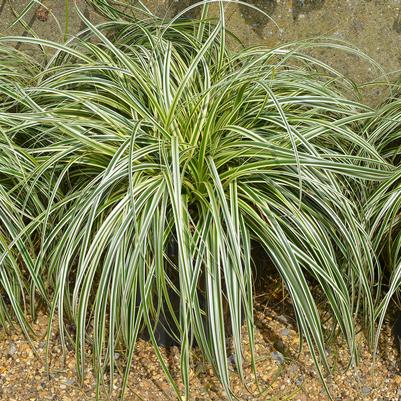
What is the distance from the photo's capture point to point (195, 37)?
97.3 inches

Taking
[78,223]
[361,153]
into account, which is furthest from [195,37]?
[78,223]

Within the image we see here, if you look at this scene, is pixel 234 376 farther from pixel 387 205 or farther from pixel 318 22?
pixel 318 22

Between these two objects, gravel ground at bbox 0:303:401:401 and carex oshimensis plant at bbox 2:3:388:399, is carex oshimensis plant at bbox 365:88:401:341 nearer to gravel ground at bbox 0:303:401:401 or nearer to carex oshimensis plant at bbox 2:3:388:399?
carex oshimensis plant at bbox 2:3:388:399

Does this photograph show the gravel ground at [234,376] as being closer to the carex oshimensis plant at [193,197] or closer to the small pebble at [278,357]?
the small pebble at [278,357]

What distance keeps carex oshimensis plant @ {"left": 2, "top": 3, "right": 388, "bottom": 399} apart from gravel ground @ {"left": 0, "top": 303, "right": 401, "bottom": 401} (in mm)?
127

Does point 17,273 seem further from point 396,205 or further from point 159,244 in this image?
point 396,205

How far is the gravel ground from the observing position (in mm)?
2133

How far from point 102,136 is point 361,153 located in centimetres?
85

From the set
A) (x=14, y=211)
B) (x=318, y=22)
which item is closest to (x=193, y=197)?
(x=14, y=211)

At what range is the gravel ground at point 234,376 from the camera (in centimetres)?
213

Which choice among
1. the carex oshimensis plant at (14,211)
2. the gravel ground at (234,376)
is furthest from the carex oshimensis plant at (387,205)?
the carex oshimensis plant at (14,211)

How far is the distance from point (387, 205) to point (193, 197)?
0.58 metres

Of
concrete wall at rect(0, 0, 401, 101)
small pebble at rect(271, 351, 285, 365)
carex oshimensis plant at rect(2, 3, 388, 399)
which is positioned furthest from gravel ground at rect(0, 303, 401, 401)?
concrete wall at rect(0, 0, 401, 101)

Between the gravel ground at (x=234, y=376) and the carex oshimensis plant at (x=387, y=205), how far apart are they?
193 mm
